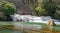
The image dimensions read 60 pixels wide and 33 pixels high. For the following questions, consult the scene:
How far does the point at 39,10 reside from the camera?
141ft

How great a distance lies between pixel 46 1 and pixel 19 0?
1337 centimetres

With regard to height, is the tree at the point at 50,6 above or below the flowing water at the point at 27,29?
above

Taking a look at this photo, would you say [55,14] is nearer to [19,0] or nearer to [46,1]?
[46,1]

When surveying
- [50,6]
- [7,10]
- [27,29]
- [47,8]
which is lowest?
[27,29]

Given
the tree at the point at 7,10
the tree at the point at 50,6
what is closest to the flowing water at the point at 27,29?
the tree at the point at 7,10

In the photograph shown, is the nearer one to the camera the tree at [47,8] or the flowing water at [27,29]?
the flowing water at [27,29]

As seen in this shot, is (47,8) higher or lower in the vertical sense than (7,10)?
higher

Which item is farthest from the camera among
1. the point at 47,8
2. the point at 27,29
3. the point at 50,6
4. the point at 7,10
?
the point at 47,8

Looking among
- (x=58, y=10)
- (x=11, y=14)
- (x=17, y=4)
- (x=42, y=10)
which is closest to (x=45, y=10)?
(x=42, y=10)

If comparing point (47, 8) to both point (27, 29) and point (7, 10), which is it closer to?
point (7, 10)

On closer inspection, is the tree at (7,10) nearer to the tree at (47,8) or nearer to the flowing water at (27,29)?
the tree at (47,8)

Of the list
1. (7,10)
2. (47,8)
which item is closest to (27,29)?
(7,10)

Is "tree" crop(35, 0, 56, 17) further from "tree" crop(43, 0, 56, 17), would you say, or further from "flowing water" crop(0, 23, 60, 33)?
"flowing water" crop(0, 23, 60, 33)

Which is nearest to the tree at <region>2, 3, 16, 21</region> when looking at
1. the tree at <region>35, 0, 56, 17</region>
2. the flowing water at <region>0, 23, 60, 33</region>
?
the tree at <region>35, 0, 56, 17</region>
